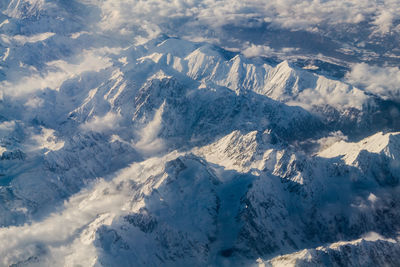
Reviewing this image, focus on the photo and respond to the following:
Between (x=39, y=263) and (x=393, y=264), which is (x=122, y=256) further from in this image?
(x=393, y=264)

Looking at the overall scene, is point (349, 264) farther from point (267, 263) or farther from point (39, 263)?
point (39, 263)

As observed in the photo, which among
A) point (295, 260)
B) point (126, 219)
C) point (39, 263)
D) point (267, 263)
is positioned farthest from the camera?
point (126, 219)

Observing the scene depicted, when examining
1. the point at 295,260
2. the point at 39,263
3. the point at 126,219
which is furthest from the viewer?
the point at 126,219

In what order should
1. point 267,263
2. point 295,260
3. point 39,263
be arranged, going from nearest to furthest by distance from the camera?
point 295,260
point 267,263
point 39,263

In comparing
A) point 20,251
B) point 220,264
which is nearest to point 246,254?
point 220,264

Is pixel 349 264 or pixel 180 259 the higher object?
pixel 349 264

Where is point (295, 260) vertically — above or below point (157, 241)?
above

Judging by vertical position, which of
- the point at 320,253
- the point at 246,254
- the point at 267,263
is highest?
the point at 320,253

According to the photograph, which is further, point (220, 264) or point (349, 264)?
point (220, 264)

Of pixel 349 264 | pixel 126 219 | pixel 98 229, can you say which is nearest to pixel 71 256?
pixel 98 229

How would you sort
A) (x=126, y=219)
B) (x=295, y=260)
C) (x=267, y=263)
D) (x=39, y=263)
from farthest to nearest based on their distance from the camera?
1. (x=126, y=219)
2. (x=39, y=263)
3. (x=267, y=263)
4. (x=295, y=260)
